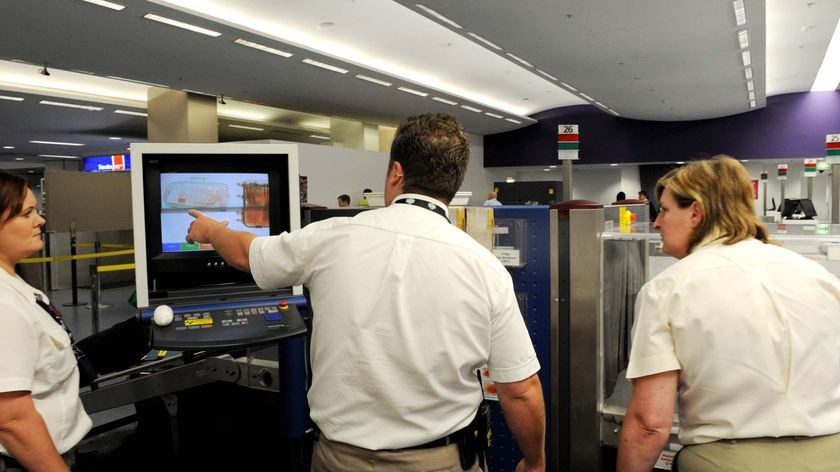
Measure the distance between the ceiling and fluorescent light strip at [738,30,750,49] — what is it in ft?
0.29

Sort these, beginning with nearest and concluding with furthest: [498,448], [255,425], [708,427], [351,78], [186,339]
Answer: [708,427] < [186,339] < [498,448] < [255,425] < [351,78]

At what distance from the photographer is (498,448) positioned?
2.24 meters

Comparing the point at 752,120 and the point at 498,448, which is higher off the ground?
the point at 752,120

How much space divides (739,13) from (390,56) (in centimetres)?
522

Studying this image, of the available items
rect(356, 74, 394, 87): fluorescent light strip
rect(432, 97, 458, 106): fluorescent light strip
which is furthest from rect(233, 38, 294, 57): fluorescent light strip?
rect(432, 97, 458, 106): fluorescent light strip

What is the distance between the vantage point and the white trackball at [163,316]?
181 centimetres

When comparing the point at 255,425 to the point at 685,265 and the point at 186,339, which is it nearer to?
the point at 186,339

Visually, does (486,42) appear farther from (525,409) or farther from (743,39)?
(525,409)

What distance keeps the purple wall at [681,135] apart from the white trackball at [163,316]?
1337 cm

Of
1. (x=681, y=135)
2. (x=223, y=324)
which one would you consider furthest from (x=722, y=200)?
(x=681, y=135)

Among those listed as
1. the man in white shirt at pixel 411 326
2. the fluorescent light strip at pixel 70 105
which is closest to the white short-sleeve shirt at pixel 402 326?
the man in white shirt at pixel 411 326

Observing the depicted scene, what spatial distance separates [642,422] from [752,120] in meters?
15.5

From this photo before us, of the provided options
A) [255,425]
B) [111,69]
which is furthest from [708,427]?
[111,69]

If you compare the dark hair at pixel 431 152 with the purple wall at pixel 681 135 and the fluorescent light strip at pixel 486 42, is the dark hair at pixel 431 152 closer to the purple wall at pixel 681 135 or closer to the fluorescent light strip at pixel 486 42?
the fluorescent light strip at pixel 486 42
